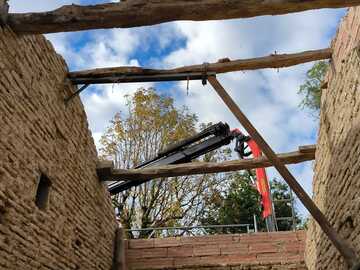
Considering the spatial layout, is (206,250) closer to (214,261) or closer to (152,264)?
(214,261)

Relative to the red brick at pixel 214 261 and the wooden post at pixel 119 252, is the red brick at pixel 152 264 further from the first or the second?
the red brick at pixel 214 261

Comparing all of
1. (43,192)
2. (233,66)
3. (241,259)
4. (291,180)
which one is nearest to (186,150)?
(241,259)

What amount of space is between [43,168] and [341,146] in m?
3.58

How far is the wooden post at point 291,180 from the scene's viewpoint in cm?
448

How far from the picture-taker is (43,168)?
5016 millimetres

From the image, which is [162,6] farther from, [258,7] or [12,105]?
[12,105]

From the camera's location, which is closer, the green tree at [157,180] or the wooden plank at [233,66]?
the wooden plank at [233,66]

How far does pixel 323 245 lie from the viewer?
18.8 ft

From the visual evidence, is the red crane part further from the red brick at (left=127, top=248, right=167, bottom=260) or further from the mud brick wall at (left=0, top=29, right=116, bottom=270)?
the mud brick wall at (left=0, top=29, right=116, bottom=270)

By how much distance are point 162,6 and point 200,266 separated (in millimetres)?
5235

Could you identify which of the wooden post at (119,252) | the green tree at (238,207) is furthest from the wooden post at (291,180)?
the green tree at (238,207)

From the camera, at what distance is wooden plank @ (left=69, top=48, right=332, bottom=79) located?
211 inches

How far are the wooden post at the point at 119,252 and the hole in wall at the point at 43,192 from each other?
2.97m

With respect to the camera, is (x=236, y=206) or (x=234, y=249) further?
(x=236, y=206)
